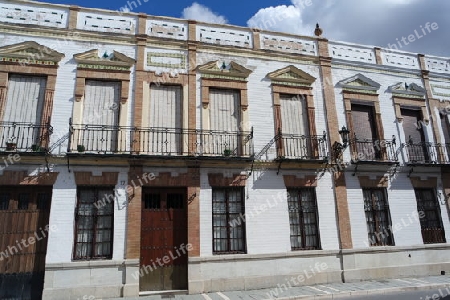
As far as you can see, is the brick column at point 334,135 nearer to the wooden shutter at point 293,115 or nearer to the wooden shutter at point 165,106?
the wooden shutter at point 293,115

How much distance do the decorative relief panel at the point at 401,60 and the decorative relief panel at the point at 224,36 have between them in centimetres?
616

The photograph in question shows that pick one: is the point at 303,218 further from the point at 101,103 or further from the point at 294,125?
the point at 101,103

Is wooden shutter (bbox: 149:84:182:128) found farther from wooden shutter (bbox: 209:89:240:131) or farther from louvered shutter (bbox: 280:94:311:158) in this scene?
louvered shutter (bbox: 280:94:311:158)

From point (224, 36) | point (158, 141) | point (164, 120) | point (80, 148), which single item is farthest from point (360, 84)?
point (80, 148)

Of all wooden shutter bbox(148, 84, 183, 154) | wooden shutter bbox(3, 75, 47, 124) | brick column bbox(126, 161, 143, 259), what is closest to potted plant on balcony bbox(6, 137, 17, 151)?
wooden shutter bbox(3, 75, 47, 124)

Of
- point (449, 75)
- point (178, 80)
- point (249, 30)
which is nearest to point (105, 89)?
point (178, 80)

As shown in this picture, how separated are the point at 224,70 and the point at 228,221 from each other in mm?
5421

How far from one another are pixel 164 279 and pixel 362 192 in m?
7.64

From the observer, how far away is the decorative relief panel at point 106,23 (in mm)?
11891

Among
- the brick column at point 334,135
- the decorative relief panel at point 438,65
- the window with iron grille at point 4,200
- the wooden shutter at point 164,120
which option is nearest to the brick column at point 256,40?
the brick column at point 334,135

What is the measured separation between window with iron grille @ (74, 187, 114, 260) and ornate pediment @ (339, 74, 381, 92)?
31.9 ft

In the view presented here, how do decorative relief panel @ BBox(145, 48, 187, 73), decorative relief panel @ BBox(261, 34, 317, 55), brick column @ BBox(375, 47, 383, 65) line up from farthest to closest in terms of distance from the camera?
brick column @ BBox(375, 47, 383, 65), decorative relief panel @ BBox(261, 34, 317, 55), decorative relief panel @ BBox(145, 48, 187, 73)

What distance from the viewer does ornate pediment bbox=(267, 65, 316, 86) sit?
42.5ft

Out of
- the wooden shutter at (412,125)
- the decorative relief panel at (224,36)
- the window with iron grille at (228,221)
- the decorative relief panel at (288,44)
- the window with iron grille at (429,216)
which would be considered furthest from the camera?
the wooden shutter at (412,125)
